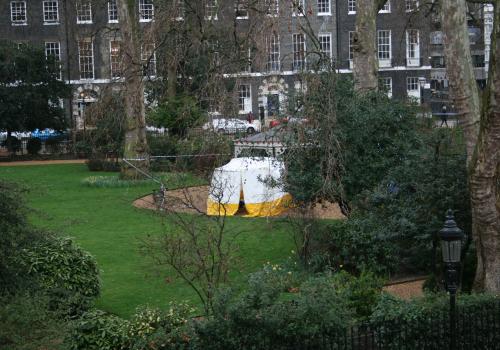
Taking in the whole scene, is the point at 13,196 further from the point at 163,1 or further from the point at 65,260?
the point at 163,1

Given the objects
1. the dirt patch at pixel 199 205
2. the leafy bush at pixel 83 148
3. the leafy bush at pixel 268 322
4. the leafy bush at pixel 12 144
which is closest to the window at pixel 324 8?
the leafy bush at pixel 83 148

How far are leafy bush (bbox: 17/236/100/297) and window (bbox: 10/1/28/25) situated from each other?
43.2 metres

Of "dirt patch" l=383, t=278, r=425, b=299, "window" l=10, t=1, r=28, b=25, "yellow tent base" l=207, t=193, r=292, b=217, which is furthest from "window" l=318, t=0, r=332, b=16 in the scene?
"dirt patch" l=383, t=278, r=425, b=299

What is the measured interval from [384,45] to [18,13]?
23384 mm

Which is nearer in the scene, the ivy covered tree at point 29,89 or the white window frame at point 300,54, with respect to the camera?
the white window frame at point 300,54

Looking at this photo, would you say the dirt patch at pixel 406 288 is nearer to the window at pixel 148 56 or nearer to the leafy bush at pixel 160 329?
the leafy bush at pixel 160 329

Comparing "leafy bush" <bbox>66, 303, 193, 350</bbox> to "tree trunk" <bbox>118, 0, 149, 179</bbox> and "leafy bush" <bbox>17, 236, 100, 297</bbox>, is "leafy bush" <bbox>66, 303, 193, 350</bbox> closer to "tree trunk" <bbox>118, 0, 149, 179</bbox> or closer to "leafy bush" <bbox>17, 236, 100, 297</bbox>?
"leafy bush" <bbox>17, 236, 100, 297</bbox>

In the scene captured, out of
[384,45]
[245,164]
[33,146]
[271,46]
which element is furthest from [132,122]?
[384,45]

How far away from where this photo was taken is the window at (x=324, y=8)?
5631 centimetres

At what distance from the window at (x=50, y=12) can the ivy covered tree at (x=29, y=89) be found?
10464 mm

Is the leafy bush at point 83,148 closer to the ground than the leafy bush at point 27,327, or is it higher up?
higher up

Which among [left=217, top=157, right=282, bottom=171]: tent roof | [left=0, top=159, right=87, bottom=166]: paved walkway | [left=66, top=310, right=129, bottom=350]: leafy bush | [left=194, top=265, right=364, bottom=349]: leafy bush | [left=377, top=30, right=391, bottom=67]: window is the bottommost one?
[left=66, top=310, right=129, bottom=350]: leafy bush

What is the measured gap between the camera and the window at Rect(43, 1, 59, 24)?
5569 cm

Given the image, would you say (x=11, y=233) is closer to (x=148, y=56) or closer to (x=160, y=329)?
(x=160, y=329)
